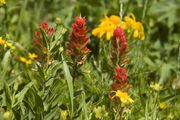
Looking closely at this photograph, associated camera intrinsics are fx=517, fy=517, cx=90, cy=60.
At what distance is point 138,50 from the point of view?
313 cm

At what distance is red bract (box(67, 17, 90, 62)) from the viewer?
83.6 inches

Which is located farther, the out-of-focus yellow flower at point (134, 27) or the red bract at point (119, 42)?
the out-of-focus yellow flower at point (134, 27)

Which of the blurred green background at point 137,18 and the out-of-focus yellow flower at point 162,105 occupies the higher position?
the blurred green background at point 137,18

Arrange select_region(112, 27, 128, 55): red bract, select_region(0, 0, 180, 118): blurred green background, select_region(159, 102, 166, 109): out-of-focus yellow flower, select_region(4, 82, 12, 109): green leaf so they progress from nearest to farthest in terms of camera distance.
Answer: select_region(4, 82, 12, 109): green leaf → select_region(112, 27, 128, 55): red bract → select_region(159, 102, 166, 109): out-of-focus yellow flower → select_region(0, 0, 180, 118): blurred green background

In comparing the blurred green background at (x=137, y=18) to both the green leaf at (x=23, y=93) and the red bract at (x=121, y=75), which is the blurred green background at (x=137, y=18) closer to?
the red bract at (x=121, y=75)

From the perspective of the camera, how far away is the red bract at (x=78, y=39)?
2123 mm

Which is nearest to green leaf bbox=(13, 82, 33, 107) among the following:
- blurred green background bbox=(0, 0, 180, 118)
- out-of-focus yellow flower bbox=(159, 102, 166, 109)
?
out-of-focus yellow flower bbox=(159, 102, 166, 109)

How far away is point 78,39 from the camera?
2146 mm

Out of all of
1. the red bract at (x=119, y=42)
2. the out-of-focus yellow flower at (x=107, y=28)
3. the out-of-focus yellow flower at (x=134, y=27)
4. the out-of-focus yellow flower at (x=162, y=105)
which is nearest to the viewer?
the red bract at (x=119, y=42)

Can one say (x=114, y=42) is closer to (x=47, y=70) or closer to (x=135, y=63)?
(x=47, y=70)

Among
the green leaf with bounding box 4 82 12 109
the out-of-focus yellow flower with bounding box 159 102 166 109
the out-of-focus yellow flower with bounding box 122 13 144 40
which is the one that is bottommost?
the out-of-focus yellow flower with bounding box 159 102 166 109

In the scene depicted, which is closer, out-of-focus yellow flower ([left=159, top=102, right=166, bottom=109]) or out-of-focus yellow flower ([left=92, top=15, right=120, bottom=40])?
out-of-focus yellow flower ([left=159, top=102, right=166, bottom=109])

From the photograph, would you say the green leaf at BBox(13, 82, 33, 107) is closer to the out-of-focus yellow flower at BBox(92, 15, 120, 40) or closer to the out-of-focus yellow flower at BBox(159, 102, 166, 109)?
the out-of-focus yellow flower at BBox(159, 102, 166, 109)

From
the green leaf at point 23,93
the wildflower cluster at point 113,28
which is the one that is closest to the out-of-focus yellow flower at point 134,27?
the wildflower cluster at point 113,28
